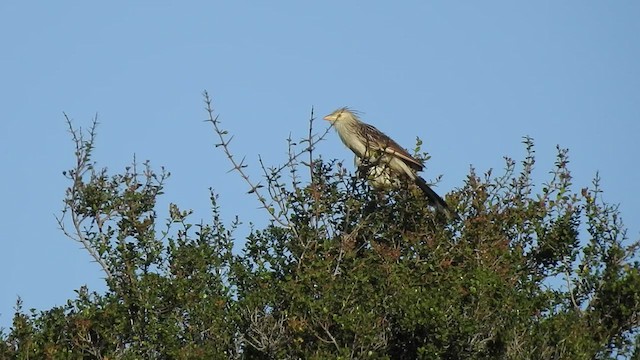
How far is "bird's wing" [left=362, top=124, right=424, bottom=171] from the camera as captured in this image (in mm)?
14516

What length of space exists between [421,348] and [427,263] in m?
1.22

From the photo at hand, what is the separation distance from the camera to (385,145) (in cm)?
1495

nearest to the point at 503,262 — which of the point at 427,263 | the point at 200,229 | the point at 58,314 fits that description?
the point at 427,263

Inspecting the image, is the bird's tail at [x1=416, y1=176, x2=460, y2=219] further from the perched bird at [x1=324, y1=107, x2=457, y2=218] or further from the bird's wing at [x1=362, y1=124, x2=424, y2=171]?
the bird's wing at [x1=362, y1=124, x2=424, y2=171]

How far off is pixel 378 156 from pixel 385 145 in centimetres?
81

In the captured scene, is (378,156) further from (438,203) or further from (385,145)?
(438,203)

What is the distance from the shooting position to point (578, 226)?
13.0 m

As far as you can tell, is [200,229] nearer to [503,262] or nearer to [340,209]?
[340,209]

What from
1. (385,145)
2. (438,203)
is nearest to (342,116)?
(385,145)

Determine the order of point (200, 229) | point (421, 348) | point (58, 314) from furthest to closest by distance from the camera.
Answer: point (200, 229), point (58, 314), point (421, 348)

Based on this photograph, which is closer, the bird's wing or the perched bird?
the perched bird

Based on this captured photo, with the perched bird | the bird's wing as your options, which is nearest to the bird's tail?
the perched bird

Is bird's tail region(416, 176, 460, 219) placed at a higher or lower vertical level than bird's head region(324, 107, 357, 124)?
lower

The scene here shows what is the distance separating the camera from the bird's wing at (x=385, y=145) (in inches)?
571
